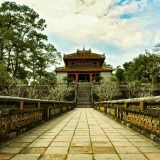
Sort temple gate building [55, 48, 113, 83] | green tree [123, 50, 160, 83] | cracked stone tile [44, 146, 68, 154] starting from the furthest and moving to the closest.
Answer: green tree [123, 50, 160, 83] < temple gate building [55, 48, 113, 83] < cracked stone tile [44, 146, 68, 154]

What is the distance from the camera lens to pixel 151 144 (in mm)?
3742

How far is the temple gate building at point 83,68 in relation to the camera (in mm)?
40062

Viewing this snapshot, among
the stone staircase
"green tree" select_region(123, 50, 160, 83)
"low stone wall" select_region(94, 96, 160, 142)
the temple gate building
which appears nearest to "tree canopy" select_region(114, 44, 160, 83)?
"green tree" select_region(123, 50, 160, 83)

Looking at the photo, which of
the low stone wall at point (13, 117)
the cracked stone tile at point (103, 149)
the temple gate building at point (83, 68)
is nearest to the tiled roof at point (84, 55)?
the temple gate building at point (83, 68)

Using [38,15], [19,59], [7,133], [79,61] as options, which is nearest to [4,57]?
[19,59]

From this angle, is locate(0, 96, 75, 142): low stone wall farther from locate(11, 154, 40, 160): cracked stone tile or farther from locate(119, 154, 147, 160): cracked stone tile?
locate(119, 154, 147, 160): cracked stone tile

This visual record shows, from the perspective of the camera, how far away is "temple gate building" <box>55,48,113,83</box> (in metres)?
40.1

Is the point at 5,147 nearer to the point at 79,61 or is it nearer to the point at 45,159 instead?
the point at 45,159

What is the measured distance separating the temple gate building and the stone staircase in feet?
16.9

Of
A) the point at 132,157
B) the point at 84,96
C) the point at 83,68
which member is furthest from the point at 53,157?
the point at 83,68

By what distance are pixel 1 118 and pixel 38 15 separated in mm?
32474

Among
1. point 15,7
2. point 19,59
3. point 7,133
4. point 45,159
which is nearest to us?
point 45,159

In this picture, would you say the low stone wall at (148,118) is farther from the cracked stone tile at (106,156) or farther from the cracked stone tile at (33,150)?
the cracked stone tile at (33,150)

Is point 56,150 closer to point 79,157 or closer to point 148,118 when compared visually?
point 79,157
